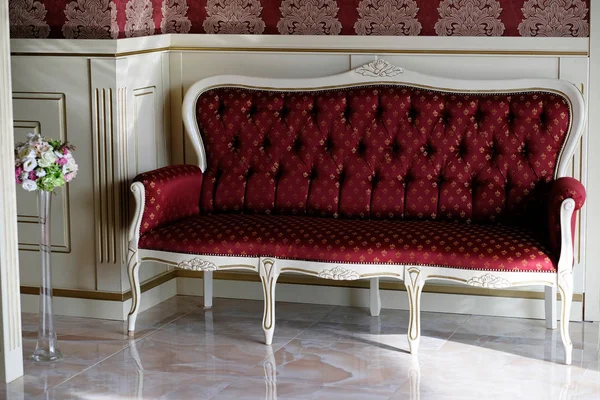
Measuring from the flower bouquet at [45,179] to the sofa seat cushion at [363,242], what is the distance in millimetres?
474

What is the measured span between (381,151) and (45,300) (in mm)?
1595

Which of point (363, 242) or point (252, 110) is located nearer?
point (363, 242)

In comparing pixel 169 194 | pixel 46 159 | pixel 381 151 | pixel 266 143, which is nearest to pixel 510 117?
pixel 381 151

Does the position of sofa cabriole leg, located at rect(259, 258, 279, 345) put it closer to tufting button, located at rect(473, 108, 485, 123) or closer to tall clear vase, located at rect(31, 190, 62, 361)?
tall clear vase, located at rect(31, 190, 62, 361)

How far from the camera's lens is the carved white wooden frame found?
376 cm

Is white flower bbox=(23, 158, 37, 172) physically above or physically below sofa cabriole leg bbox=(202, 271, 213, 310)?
above

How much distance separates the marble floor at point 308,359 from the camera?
3.52m

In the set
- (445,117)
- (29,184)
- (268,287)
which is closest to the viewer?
(29,184)

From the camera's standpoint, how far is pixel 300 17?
4.68 m

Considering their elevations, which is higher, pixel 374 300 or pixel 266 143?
pixel 266 143

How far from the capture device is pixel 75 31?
4.39 m

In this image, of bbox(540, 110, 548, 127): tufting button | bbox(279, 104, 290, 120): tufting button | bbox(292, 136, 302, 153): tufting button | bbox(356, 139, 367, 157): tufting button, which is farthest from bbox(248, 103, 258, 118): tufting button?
bbox(540, 110, 548, 127): tufting button

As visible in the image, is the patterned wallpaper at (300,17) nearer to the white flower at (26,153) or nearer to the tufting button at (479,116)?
the tufting button at (479,116)

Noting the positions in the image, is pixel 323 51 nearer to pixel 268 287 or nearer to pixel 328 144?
pixel 328 144
